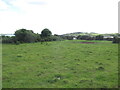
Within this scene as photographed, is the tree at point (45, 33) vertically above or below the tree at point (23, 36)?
above

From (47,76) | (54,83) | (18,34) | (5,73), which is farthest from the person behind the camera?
(18,34)

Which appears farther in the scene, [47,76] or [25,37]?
[25,37]

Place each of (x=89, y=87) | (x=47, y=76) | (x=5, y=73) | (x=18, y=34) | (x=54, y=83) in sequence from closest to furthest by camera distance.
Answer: (x=89, y=87) < (x=54, y=83) < (x=47, y=76) < (x=5, y=73) < (x=18, y=34)

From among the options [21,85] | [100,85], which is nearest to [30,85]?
[21,85]

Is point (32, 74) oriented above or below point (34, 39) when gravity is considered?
below

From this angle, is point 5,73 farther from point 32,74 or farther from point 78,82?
point 78,82

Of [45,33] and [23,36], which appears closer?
[23,36]

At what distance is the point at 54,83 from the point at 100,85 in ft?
7.86

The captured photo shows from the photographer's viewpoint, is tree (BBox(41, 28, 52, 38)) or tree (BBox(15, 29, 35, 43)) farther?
tree (BBox(41, 28, 52, 38))

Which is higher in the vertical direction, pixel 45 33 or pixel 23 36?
pixel 45 33

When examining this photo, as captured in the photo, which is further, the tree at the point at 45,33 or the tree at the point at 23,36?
the tree at the point at 45,33

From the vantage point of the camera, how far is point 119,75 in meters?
8.69

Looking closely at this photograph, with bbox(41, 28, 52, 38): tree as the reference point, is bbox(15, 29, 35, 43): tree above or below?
below

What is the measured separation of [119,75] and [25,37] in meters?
33.6
